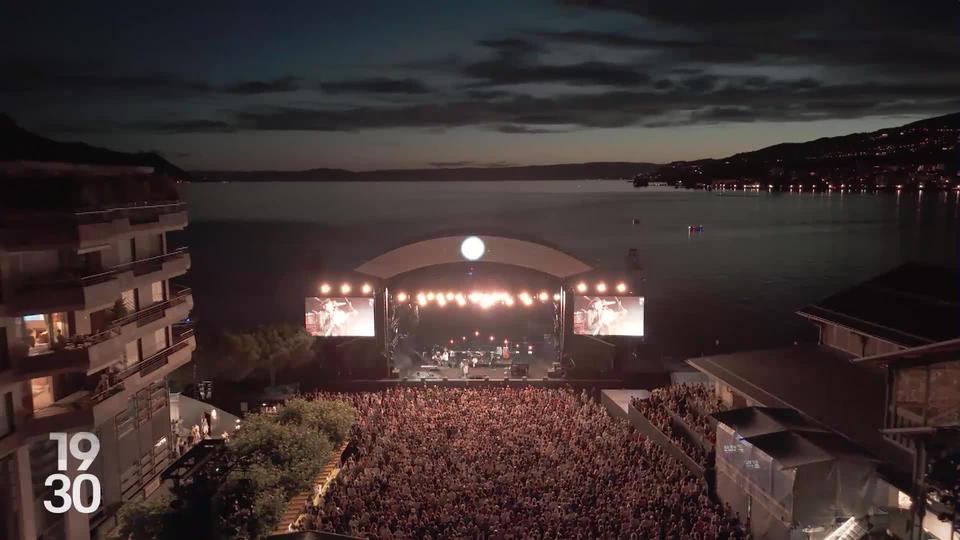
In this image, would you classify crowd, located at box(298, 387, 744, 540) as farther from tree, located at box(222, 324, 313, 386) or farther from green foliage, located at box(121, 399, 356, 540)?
tree, located at box(222, 324, 313, 386)

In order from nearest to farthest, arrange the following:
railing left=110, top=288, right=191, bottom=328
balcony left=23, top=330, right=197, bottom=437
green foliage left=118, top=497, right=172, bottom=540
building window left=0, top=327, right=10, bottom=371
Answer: green foliage left=118, top=497, right=172, bottom=540 → building window left=0, top=327, right=10, bottom=371 → balcony left=23, top=330, right=197, bottom=437 → railing left=110, top=288, right=191, bottom=328

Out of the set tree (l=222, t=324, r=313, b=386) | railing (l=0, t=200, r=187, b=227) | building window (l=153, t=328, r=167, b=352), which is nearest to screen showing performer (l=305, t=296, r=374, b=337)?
tree (l=222, t=324, r=313, b=386)

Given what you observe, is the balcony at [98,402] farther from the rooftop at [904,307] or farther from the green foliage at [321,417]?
the rooftop at [904,307]

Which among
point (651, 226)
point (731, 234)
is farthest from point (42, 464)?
point (651, 226)

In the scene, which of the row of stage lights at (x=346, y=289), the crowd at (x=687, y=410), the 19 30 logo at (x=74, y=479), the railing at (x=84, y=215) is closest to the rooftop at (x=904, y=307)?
the crowd at (x=687, y=410)

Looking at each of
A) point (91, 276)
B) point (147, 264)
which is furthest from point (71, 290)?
point (147, 264)

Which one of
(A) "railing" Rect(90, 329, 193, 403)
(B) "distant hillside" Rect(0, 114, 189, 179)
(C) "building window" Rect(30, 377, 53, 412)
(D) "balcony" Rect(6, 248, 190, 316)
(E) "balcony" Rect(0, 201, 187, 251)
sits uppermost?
(B) "distant hillside" Rect(0, 114, 189, 179)
